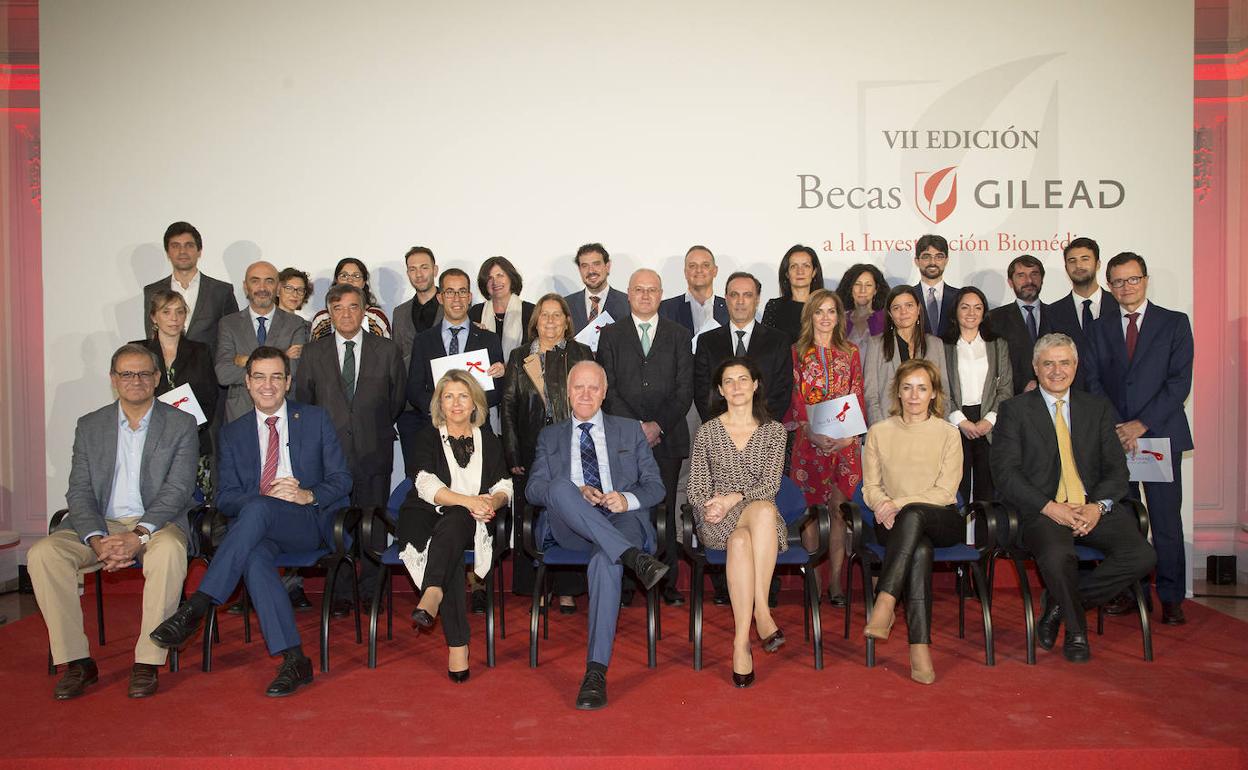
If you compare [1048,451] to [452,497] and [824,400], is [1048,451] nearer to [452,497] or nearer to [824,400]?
[824,400]

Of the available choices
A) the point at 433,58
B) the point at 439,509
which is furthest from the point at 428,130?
the point at 439,509

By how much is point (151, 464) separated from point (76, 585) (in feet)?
2.18

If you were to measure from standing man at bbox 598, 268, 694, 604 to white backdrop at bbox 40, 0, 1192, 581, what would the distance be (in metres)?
1.17

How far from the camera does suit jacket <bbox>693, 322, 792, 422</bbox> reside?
16.6 ft

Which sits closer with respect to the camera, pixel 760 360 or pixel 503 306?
pixel 760 360

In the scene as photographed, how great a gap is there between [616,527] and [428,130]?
333 centimetres

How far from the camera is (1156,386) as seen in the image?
505 cm

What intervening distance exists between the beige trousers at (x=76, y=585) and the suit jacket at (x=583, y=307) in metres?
2.66

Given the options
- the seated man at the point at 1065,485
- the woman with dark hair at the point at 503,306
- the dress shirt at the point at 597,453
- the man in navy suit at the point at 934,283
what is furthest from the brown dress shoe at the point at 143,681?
the man in navy suit at the point at 934,283

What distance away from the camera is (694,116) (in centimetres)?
622

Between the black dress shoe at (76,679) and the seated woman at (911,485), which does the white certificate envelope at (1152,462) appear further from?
the black dress shoe at (76,679)

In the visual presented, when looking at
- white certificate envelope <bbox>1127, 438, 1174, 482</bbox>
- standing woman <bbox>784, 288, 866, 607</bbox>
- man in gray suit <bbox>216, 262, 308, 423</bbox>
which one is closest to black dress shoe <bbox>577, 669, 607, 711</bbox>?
standing woman <bbox>784, 288, 866, 607</bbox>

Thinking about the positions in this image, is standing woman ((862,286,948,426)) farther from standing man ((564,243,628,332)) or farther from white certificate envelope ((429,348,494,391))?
white certificate envelope ((429,348,494,391))

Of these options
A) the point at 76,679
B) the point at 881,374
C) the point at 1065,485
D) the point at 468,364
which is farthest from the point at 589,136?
the point at 76,679
